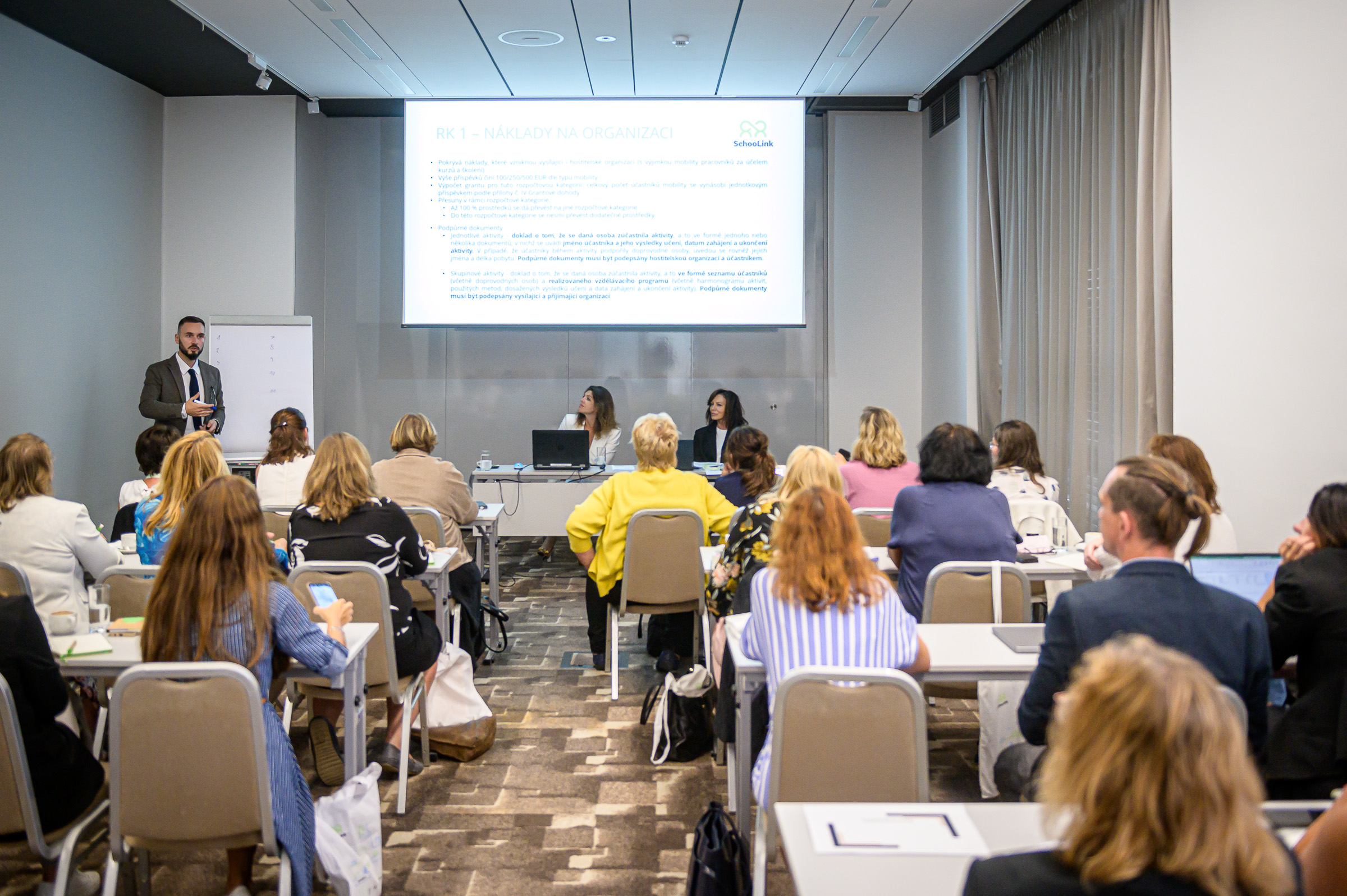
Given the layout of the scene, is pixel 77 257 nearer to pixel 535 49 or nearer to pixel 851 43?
pixel 535 49

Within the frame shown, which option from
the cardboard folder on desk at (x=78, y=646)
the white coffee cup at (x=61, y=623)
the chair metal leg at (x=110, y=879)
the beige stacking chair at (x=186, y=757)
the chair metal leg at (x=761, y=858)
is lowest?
the chair metal leg at (x=110, y=879)

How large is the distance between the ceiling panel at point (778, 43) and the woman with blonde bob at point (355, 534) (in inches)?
163

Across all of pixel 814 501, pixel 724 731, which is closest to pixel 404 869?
pixel 724 731

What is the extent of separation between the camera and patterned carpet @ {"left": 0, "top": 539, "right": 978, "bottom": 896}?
2715 millimetres

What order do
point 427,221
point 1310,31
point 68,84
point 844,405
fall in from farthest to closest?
point 844,405 < point 427,221 < point 68,84 < point 1310,31

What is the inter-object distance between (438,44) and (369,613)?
15.9ft

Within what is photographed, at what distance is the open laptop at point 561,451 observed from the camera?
6.80 metres

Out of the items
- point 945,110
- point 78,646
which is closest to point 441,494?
point 78,646

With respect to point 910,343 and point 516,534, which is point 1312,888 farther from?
point 910,343

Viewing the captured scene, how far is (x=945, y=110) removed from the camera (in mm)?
7887

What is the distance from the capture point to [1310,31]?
3.66 meters

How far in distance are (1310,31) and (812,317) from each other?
17.1ft

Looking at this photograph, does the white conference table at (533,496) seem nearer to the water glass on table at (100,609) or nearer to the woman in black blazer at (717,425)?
the woman in black blazer at (717,425)

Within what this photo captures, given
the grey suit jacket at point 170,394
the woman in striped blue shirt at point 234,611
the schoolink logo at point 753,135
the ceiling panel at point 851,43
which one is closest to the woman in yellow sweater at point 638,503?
the woman in striped blue shirt at point 234,611
